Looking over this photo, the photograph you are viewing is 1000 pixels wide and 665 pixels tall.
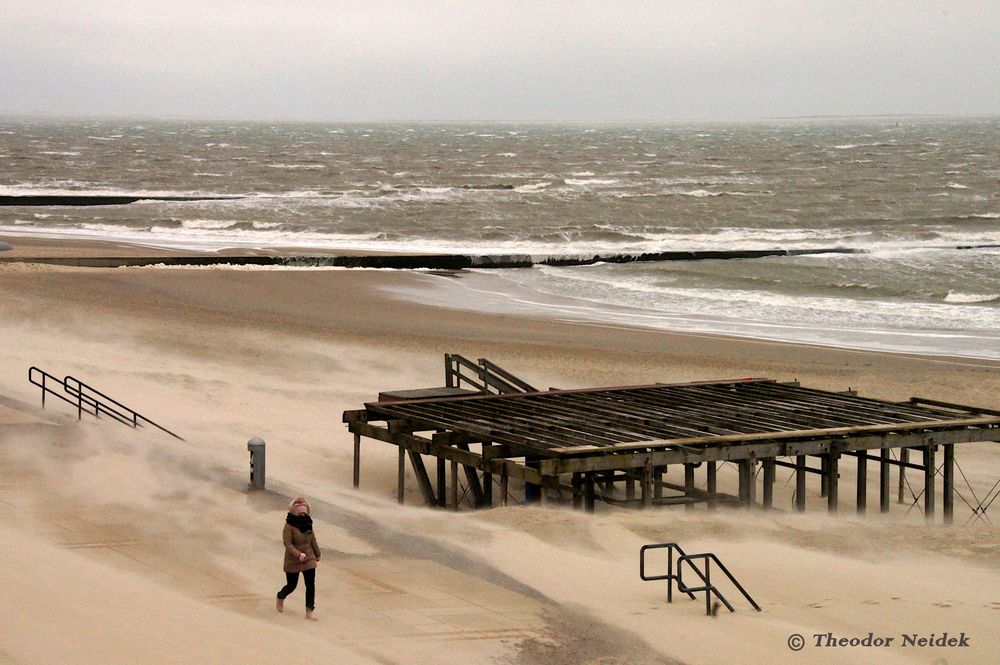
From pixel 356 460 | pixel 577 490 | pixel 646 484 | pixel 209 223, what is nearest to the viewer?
pixel 646 484

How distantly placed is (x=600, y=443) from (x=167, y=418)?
7.91m

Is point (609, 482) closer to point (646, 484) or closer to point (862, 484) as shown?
point (646, 484)

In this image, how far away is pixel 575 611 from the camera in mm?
12500

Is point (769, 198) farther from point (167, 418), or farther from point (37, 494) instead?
point (37, 494)

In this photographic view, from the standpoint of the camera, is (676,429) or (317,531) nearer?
(317,531)

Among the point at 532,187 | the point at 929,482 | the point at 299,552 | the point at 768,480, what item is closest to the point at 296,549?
the point at 299,552

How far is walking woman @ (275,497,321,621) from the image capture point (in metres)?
11.7

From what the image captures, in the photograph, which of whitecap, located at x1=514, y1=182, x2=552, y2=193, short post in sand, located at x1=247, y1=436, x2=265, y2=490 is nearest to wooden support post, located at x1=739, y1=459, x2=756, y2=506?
short post in sand, located at x1=247, y1=436, x2=265, y2=490

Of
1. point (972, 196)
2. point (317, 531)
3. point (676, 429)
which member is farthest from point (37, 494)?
point (972, 196)

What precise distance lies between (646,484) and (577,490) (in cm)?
126

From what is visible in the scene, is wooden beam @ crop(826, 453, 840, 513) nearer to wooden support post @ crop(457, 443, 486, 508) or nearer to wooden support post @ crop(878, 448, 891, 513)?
wooden support post @ crop(878, 448, 891, 513)

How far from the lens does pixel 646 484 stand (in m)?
16.5

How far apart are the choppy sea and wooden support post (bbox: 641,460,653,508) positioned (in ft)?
57.6

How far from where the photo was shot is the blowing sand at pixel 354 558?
37.6 feet
